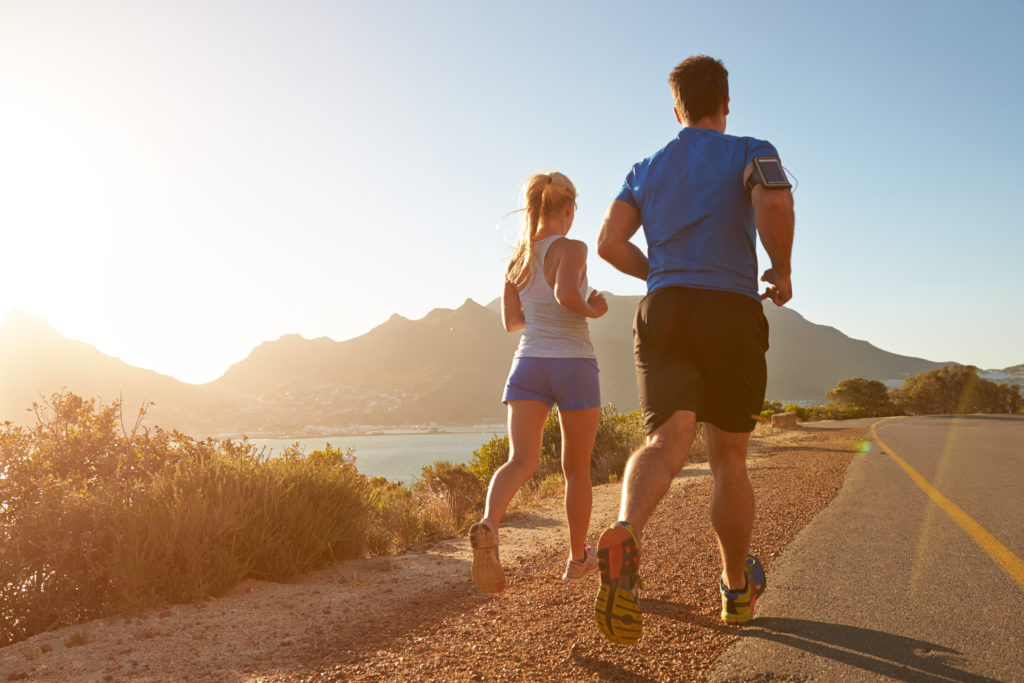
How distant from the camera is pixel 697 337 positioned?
92.1 inches

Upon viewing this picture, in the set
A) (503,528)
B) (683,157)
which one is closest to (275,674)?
(683,157)

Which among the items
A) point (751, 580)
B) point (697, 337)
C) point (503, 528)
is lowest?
point (503, 528)

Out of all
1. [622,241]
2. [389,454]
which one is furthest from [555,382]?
[389,454]

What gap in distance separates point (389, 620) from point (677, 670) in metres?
1.99

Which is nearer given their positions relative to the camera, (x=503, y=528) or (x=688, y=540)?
(x=688, y=540)

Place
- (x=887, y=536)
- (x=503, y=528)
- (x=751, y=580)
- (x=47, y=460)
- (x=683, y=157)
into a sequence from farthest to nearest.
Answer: (x=503, y=528)
(x=47, y=460)
(x=887, y=536)
(x=751, y=580)
(x=683, y=157)

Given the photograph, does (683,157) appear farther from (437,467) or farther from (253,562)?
(437,467)

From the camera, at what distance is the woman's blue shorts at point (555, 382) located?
11.1 feet

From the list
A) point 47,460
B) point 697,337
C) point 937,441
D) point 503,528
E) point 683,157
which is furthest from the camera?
point 937,441

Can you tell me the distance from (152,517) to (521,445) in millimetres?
2985

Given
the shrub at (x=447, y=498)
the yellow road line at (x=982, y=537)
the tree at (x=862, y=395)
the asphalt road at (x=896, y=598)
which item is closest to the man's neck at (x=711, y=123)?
the asphalt road at (x=896, y=598)

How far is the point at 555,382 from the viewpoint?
133 inches

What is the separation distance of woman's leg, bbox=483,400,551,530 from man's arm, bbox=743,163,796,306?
1.33m

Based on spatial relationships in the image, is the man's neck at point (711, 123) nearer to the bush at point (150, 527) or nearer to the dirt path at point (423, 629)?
the dirt path at point (423, 629)
